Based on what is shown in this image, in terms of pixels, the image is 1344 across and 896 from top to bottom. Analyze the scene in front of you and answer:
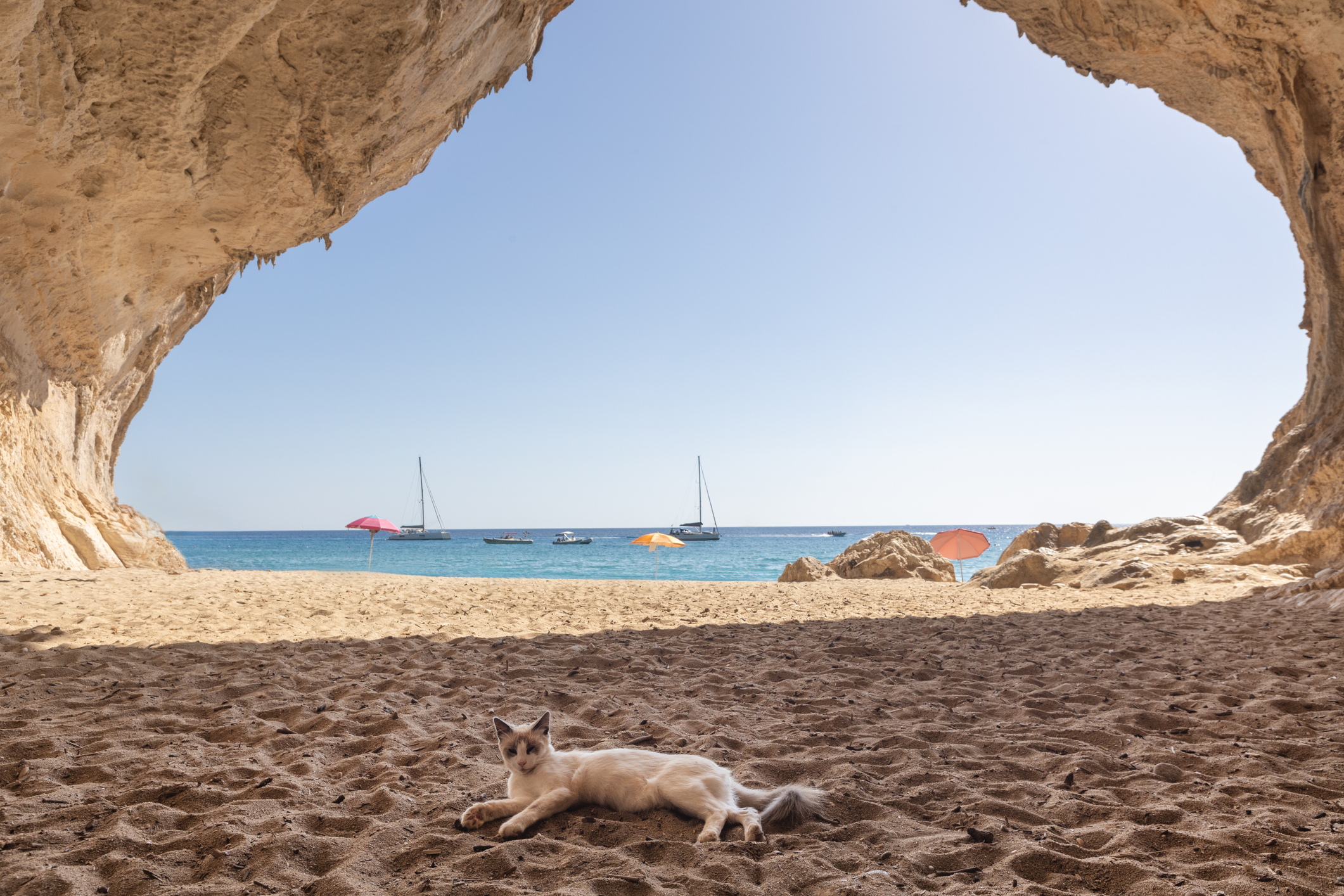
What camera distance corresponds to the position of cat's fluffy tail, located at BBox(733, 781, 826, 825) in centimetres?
244

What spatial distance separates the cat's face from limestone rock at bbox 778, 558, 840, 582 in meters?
15.0

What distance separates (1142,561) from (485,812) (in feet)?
45.5

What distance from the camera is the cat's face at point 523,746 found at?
2.65 meters

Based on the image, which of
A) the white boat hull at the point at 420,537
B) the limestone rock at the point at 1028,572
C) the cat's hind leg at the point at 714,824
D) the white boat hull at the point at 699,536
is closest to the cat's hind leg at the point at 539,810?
the cat's hind leg at the point at 714,824

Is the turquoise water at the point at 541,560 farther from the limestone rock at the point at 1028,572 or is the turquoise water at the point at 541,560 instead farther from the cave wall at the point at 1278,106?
the cave wall at the point at 1278,106

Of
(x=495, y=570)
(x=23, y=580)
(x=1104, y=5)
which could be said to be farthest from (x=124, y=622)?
(x=495, y=570)

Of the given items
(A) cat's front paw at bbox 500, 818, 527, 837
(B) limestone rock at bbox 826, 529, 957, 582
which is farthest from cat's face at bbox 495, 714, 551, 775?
(B) limestone rock at bbox 826, 529, 957, 582

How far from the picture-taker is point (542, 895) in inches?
76.9

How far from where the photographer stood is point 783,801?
247cm

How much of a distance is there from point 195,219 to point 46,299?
2.89 meters

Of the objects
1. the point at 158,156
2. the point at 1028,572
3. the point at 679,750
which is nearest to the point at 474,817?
the point at 679,750

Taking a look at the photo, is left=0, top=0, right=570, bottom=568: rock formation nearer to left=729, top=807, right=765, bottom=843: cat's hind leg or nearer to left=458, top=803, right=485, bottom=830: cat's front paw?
left=458, top=803, right=485, bottom=830: cat's front paw

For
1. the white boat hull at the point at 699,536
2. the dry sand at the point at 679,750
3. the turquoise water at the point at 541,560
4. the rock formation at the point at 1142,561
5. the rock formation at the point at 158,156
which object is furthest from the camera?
the white boat hull at the point at 699,536

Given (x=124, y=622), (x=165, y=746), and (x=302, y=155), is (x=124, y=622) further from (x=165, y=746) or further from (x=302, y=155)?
(x=302, y=155)
